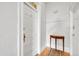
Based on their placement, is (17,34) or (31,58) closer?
(31,58)

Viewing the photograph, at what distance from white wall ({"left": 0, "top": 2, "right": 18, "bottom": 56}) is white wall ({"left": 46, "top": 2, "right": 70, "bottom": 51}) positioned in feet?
1.17

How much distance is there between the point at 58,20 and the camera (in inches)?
48.8

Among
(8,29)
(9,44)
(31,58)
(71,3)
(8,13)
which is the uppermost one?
(71,3)

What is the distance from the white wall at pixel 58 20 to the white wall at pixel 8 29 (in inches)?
14.1

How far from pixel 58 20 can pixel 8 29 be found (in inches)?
20.1

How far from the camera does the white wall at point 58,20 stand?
123 centimetres

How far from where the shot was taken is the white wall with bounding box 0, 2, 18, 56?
120 cm

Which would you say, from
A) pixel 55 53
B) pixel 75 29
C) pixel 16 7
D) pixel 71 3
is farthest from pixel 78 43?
pixel 16 7

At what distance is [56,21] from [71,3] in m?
0.24

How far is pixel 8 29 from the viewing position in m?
1.26

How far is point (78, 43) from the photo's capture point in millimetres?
1284

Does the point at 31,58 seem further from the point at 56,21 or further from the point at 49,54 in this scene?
the point at 56,21

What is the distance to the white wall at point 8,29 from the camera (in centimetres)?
120

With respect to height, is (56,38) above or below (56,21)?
below
